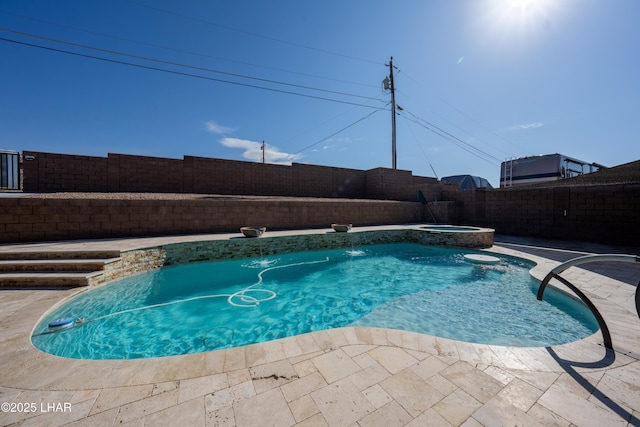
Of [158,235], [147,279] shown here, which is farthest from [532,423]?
[158,235]

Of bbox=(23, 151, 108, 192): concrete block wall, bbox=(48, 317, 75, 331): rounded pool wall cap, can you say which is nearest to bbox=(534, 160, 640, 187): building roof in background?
bbox=(48, 317, 75, 331): rounded pool wall cap

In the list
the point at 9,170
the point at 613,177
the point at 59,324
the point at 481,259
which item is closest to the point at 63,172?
the point at 9,170

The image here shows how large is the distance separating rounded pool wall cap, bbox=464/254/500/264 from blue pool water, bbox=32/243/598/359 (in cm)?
18

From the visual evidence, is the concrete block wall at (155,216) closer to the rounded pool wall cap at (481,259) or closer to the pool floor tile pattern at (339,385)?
the rounded pool wall cap at (481,259)

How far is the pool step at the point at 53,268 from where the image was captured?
3939mm

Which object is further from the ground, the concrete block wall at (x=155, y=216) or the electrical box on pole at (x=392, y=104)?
the electrical box on pole at (x=392, y=104)

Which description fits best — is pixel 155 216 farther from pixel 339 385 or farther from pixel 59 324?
pixel 339 385

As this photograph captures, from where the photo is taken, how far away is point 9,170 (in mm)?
8961

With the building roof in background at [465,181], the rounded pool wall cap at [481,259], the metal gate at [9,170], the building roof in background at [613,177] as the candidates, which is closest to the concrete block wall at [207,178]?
the metal gate at [9,170]

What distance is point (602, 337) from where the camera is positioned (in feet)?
7.97

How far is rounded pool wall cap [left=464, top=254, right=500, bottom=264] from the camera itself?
20.5 ft

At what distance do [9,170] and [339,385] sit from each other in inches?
569

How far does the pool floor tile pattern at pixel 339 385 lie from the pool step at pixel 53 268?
81.6 inches

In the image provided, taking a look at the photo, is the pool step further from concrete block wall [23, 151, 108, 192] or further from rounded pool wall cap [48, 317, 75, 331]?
concrete block wall [23, 151, 108, 192]
